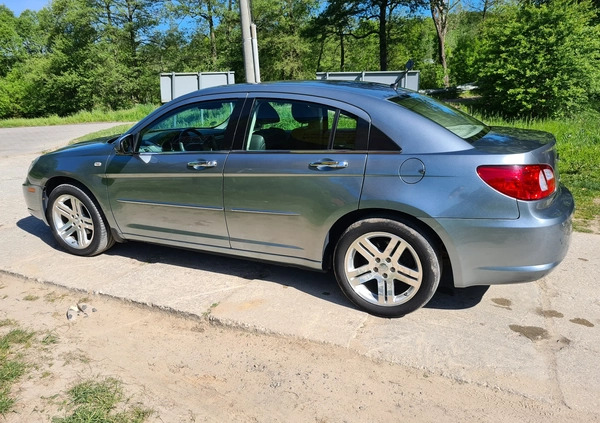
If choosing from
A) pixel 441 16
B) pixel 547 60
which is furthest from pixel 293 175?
pixel 441 16

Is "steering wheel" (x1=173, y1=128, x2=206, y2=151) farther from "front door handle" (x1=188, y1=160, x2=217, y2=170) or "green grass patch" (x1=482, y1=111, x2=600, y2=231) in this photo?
"green grass patch" (x1=482, y1=111, x2=600, y2=231)

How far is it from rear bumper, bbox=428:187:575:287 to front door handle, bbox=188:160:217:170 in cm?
179

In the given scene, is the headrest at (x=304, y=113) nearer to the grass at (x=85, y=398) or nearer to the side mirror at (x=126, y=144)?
the side mirror at (x=126, y=144)

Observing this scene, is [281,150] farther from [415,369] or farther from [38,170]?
[38,170]

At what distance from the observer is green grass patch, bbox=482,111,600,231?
5.60 metres

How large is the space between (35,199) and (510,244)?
15.0 ft

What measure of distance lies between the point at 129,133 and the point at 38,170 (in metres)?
1.32

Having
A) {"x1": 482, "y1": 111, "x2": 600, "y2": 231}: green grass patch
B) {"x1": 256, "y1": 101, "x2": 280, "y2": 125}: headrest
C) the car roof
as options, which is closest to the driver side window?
the car roof

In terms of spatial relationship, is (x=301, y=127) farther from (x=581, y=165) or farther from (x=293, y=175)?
(x=581, y=165)

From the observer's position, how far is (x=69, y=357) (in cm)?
299

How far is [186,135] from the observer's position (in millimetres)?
4262

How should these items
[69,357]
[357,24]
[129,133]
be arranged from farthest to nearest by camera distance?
1. [357,24]
2. [129,133]
3. [69,357]

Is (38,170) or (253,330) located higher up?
(38,170)

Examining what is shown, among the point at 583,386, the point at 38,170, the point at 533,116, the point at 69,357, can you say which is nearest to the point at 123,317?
the point at 69,357
